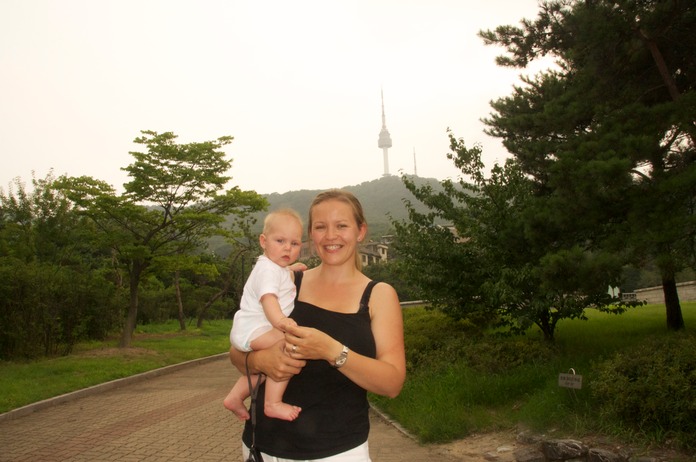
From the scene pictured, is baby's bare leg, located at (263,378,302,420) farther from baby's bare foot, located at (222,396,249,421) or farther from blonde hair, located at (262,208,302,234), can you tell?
blonde hair, located at (262,208,302,234)

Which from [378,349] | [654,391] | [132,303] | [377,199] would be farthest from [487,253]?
[377,199]

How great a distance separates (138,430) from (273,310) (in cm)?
828

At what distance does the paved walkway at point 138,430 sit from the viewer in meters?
7.98

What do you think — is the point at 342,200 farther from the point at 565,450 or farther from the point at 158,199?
the point at 158,199

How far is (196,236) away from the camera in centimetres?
2256

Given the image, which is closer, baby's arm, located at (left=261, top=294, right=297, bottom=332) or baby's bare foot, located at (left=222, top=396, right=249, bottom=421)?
baby's arm, located at (left=261, top=294, right=297, bottom=332)

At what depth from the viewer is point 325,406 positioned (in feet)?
7.82

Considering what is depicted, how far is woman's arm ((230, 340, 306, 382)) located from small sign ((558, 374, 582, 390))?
608 cm

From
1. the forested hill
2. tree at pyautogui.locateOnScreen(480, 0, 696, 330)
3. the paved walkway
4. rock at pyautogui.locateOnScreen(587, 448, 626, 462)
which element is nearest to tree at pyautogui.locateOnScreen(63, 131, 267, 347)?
the paved walkway

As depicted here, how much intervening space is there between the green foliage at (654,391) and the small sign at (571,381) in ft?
0.61

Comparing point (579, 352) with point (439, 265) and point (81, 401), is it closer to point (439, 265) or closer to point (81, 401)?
point (439, 265)

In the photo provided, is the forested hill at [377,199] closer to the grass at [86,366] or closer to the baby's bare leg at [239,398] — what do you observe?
the grass at [86,366]

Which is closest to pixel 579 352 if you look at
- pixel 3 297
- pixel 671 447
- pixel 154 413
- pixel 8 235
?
pixel 671 447

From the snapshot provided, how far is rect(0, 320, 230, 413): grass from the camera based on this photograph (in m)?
12.9
